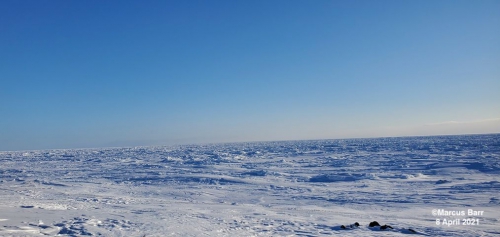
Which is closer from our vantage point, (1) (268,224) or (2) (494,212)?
(1) (268,224)

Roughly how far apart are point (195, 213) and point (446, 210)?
746cm

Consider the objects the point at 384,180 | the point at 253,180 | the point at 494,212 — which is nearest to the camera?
the point at 494,212

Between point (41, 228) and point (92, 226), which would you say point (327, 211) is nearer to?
point (92, 226)

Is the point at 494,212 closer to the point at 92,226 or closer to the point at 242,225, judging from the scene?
the point at 242,225

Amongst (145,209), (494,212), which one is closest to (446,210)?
(494,212)

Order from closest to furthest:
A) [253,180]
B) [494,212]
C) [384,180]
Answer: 1. [494,212]
2. [384,180]
3. [253,180]

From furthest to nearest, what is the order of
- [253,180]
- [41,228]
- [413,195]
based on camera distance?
[253,180] → [413,195] → [41,228]

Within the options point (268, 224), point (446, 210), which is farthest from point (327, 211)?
point (446, 210)

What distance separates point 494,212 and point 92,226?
35.1 feet

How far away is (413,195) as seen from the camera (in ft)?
40.9

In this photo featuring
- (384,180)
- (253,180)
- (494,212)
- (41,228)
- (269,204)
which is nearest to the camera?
(41,228)

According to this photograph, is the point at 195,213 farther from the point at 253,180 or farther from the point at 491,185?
the point at 491,185

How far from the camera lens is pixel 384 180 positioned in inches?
643

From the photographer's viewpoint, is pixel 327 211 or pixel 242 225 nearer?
pixel 242 225
